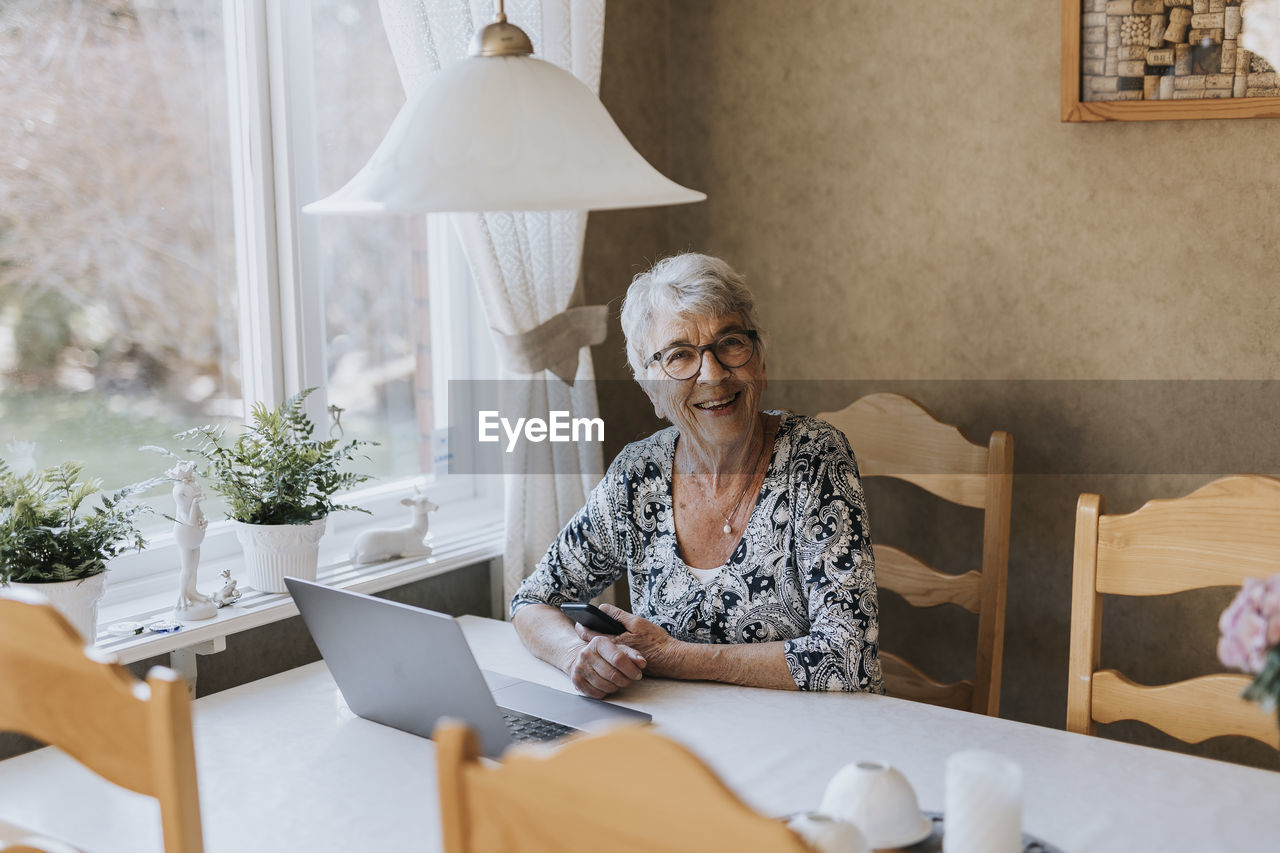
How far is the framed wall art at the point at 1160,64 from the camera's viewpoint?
2016 mm

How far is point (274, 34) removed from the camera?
2.01 meters

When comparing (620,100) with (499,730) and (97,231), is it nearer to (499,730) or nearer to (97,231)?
(97,231)

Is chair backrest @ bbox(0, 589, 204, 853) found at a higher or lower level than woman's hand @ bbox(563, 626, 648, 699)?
higher

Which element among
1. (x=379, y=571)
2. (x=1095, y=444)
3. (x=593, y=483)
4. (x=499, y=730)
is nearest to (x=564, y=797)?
(x=499, y=730)

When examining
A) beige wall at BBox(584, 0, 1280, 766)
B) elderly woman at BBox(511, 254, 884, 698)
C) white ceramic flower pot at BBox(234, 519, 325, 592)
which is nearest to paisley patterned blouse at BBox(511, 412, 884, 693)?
elderly woman at BBox(511, 254, 884, 698)

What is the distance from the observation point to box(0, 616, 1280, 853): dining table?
121 cm

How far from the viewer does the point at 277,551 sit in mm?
1837

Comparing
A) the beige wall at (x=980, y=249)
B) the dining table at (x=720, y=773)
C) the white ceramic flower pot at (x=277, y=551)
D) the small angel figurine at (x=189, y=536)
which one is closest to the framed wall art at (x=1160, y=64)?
the beige wall at (x=980, y=249)

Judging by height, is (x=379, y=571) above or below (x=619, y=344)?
below

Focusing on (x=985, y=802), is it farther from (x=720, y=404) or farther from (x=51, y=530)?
(x=51, y=530)

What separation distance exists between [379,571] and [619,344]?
2.78ft

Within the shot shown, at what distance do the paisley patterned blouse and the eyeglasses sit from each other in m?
0.15

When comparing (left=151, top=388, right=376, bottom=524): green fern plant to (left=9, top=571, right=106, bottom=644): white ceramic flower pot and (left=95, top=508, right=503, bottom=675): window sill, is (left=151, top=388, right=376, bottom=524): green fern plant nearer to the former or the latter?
(left=95, top=508, right=503, bottom=675): window sill

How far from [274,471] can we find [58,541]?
1.18 feet
